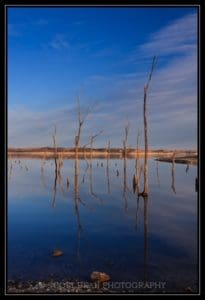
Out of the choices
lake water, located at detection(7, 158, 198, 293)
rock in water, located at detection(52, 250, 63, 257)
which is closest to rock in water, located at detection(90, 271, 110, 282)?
lake water, located at detection(7, 158, 198, 293)

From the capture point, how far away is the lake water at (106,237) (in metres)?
5.85

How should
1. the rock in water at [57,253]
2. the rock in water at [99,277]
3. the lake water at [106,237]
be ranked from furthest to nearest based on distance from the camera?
the rock in water at [57,253]
the lake water at [106,237]
the rock in water at [99,277]

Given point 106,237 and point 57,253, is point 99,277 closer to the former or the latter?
point 57,253

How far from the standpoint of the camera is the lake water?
19.2 ft

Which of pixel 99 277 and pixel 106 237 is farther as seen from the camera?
pixel 106 237

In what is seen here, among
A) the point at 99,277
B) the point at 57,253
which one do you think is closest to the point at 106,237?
the point at 57,253

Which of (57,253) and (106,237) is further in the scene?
(106,237)

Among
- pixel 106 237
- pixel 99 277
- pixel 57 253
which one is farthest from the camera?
pixel 106 237

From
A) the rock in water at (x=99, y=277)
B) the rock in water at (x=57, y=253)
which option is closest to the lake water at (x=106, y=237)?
the rock in water at (x=57, y=253)

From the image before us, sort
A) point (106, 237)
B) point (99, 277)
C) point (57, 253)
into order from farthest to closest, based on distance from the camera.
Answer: point (106, 237)
point (57, 253)
point (99, 277)

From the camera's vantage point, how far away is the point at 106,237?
26.1 ft

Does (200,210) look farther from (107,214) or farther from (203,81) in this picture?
(107,214)

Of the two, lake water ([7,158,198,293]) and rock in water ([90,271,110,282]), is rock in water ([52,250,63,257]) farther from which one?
rock in water ([90,271,110,282])

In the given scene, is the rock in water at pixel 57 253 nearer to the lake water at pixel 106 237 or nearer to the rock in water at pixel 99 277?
the lake water at pixel 106 237
